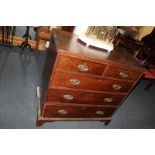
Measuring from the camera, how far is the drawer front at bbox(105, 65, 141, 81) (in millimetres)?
1753

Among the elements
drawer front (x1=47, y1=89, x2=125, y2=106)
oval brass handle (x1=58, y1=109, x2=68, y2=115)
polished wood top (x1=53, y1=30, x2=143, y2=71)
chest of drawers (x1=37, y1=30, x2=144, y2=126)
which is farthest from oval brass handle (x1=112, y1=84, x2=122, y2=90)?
oval brass handle (x1=58, y1=109, x2=68, y2=115)

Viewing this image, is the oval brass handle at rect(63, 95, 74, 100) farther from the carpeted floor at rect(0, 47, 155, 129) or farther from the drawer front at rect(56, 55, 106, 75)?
the carpeted floor at rect(0, 47, 155, 129)

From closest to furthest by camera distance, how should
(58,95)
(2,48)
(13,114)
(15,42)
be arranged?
(58,95) < (13,114) < (2,48) < (15,42)

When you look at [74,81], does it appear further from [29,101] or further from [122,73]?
[29,101]

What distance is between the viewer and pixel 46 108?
196cm

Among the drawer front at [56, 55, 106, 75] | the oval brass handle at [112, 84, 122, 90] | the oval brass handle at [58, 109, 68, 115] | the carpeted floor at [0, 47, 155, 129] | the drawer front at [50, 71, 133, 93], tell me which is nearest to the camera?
the drawer front at [56, 55, 106, 75]

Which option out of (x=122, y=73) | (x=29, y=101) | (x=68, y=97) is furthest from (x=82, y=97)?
(x=29, y=101)

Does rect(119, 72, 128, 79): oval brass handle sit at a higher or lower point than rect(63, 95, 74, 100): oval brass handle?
higher

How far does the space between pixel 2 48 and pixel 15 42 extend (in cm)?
47

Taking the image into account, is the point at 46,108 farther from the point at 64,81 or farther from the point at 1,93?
the point at 1,93

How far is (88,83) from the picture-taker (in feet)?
5.99

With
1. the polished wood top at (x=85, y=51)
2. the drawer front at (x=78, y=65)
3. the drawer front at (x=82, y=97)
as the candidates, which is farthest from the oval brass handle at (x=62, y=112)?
the polished wood top at (x=85, y=51)

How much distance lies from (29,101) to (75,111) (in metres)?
0.81
